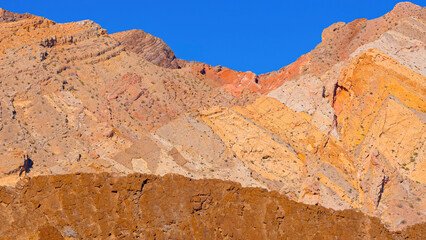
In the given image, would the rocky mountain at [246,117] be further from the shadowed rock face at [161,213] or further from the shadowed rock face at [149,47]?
the shadowed rock face at [149,47]

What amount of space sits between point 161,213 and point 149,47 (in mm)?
30115

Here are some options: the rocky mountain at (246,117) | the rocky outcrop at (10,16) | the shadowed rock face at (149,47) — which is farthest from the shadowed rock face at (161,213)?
the rocky outcrop at (10,16)

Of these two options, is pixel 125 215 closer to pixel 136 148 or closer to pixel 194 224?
pixel 194 224

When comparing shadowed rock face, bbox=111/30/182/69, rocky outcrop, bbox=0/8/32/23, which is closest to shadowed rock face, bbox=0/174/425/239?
shadowed rock face, bbox=111/30/182/69

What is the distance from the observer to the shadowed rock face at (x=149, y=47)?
65.4 m

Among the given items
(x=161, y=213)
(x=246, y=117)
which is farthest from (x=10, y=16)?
(x=161, y=213)

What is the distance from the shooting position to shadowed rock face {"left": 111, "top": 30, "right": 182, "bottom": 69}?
65.4 metres

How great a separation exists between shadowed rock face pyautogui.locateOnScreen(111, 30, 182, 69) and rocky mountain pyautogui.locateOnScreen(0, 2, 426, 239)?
2.18m

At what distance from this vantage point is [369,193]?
50.1m

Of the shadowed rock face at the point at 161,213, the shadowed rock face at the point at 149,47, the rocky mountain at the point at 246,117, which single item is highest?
the shadowed rock face at the point at 149,47

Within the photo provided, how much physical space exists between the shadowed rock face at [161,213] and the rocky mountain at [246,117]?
1.41 ft

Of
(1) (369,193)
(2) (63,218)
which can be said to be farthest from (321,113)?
(2) (63,218)

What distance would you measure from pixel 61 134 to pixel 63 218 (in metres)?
14.8

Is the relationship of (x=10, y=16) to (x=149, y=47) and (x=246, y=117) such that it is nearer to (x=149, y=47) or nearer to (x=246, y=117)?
(x=149, y=47)
